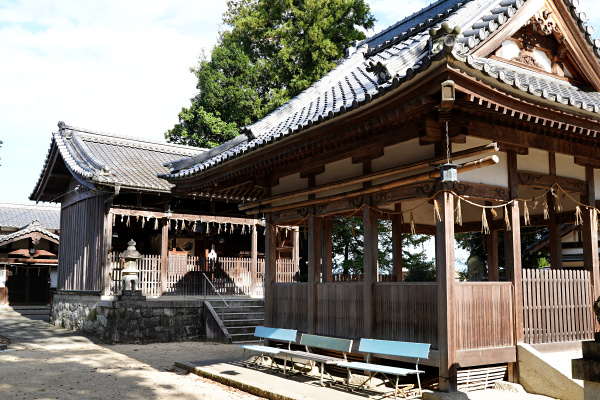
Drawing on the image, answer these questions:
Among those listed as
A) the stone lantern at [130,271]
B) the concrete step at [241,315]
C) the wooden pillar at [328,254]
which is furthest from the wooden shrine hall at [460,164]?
the stone lantern at [130,271]

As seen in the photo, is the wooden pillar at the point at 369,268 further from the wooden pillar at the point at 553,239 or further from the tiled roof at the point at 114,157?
Answer: the tiled roof at the point at 114,157

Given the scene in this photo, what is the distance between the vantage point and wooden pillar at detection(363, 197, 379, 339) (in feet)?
29.2

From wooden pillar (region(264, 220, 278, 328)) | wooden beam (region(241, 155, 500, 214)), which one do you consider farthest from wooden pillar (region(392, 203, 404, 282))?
wooden pillar (region(264, 220, 278, 328))

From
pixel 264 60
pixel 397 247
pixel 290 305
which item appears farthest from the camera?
pixel 264 60

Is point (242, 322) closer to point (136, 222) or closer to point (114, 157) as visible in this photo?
point (136, 222)

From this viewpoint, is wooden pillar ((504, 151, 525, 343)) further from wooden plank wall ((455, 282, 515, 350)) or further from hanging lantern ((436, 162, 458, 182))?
hanging lantern ((436, 162, 458, 182))

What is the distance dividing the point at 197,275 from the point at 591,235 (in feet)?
43.7

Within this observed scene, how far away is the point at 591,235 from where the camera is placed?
9.19 m

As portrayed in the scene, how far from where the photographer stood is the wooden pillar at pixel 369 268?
8.91m

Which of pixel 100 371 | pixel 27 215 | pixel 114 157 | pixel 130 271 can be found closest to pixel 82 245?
pixel 114 157

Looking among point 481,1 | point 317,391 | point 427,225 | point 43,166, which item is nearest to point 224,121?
point 43,166

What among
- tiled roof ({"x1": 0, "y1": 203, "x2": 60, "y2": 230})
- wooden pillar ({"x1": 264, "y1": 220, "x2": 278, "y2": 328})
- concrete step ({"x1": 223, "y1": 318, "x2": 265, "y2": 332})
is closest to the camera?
wooden pillar ({"x1": 264, "y1": 220, "x2": 278, "y2": 328})

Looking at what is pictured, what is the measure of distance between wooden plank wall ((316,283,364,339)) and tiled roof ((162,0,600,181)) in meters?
2.91

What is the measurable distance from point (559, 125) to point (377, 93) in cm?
286
